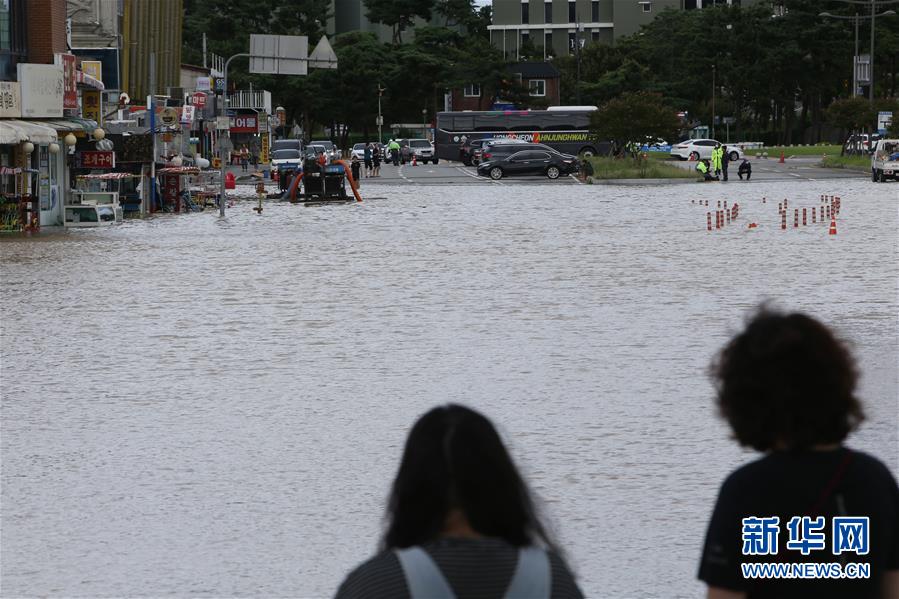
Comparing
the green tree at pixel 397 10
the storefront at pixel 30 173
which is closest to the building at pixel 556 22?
the green tree at pixel 397 10

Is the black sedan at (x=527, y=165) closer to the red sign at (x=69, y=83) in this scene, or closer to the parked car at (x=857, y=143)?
the parked car at (x=857, y=143)

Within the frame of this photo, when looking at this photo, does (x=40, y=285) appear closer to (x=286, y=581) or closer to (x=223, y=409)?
(x=223, y=409)

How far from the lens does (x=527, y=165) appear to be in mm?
72250

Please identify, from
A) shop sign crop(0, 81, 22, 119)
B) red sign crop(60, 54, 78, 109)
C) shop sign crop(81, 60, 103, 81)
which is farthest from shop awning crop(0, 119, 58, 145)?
shop sign crop(81, 60, 103, 81)

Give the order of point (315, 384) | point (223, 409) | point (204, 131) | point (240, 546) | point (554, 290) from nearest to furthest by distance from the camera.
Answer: point (240, 546), point (223, 409), point (315, 384), point (554, 290), point (204, 131)

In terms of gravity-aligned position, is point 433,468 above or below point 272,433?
above

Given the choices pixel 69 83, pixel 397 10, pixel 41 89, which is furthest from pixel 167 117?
pixel 397 10

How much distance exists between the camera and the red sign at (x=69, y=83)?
39969 mm

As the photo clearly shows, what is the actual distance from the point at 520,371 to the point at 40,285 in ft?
34.8

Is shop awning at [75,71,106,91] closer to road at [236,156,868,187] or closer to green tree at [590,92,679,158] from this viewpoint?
road at [236,156,868,187]

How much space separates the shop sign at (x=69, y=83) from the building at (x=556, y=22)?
4771 inches

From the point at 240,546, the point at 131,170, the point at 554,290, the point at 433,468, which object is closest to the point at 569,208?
the point at 131,170

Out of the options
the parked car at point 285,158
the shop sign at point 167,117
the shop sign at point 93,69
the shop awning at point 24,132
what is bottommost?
the parked car at point 285,158

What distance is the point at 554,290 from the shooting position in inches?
824
